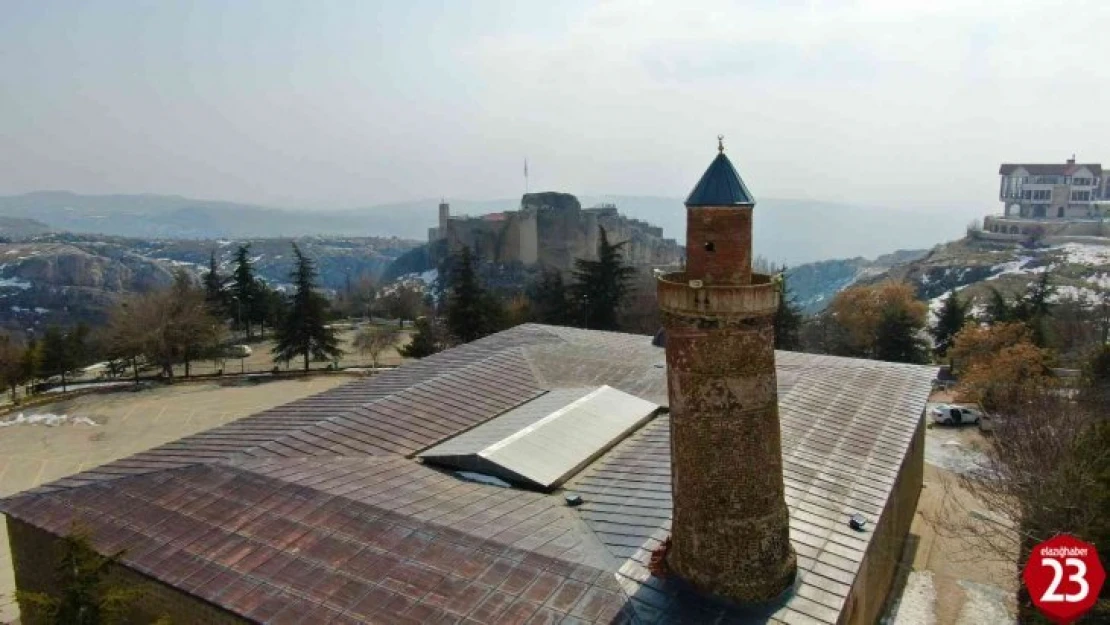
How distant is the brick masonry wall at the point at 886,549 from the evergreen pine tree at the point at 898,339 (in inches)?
920

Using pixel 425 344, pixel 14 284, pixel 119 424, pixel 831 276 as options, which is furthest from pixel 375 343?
pixel 831 276

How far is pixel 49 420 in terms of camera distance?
121 ft

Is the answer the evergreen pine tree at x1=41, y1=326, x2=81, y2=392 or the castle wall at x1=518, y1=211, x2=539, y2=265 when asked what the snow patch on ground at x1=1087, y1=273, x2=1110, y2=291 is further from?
the evergreen pine tree at x1=41, y1=326, x2=81, y2=392

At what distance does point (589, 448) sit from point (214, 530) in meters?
7.85

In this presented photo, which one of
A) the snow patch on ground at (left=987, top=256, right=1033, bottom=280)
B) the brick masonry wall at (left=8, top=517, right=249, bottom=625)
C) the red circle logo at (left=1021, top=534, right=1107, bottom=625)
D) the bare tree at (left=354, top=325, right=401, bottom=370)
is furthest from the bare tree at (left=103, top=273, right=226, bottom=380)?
the snow patch on ground at (left=987, top=256, right=1033, bottom=280)

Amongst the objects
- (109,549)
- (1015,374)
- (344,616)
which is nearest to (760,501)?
(344,616)

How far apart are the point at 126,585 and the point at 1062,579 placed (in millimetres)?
14688

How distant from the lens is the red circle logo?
9716mm

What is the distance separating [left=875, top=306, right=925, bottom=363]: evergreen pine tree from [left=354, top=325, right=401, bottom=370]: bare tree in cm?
3120

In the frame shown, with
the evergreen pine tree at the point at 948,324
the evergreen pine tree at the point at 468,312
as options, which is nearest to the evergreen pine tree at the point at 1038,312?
the evergreen pine tree at the point at 948,324

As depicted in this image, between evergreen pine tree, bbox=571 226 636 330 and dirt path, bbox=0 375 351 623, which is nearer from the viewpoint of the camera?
dirt path, bbox=0 375 351 623

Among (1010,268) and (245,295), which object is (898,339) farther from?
(245,295)

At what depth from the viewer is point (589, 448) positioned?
17.6 metres

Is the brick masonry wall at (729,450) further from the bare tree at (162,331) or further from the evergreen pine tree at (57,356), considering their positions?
the evergreen pine tree at (57,356)
